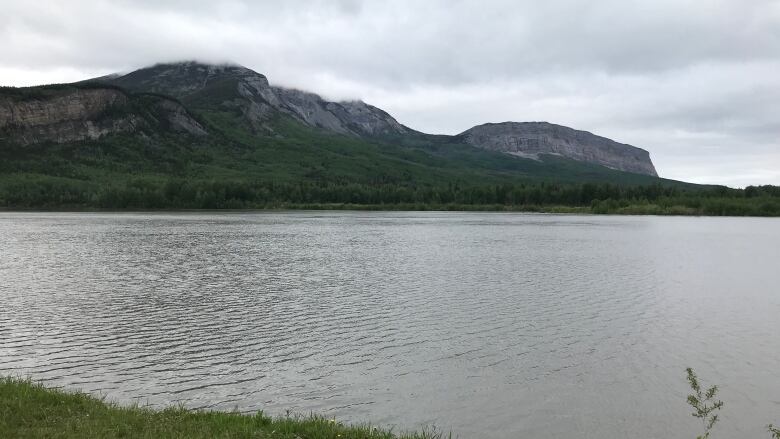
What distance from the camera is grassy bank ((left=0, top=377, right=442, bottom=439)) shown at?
1445cm

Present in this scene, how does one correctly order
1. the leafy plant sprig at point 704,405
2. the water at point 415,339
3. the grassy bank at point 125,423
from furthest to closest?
the water at point 415,339 → the leafy plant sprig at point 704,405 → the grassy bank at point 125,423

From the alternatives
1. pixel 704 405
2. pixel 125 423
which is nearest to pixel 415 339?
pixel 704 405

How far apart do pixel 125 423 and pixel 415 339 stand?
57.6 ft

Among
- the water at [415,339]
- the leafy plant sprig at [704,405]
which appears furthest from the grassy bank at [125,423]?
the leafy plant sprig at [704,405]

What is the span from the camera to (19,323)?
3269 cm

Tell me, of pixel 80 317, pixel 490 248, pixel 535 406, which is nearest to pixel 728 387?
pixel 535 406

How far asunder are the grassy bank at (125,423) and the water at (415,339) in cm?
348

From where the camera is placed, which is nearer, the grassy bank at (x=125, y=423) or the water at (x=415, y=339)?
the grassy bank at (x=125, y=423)

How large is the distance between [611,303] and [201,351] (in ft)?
97.9

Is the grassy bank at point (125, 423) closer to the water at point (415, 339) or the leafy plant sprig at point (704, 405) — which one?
the water at point (415, 339)

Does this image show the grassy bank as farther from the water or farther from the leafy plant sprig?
the leafy plant sprig

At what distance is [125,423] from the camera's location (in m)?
15.4

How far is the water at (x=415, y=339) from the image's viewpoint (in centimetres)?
2100

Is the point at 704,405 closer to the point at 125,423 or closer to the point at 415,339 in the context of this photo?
the point at 415,339
